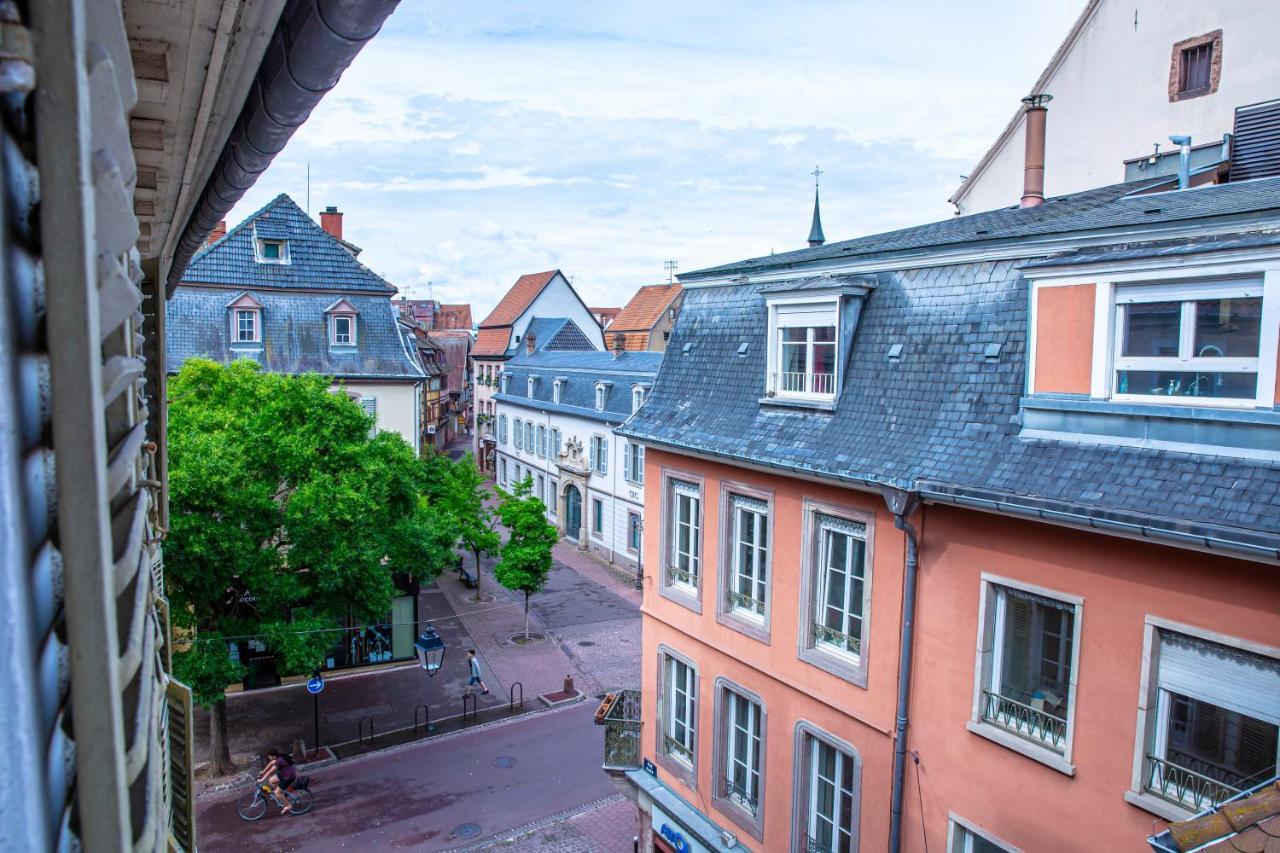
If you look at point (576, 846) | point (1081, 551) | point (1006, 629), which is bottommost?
point (576, 846)

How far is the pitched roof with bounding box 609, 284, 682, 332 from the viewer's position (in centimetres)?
5372

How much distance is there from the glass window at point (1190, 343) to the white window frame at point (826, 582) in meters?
3.17

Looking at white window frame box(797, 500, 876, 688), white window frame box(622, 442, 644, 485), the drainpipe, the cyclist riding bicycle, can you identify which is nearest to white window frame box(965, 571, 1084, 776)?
the drainpipe

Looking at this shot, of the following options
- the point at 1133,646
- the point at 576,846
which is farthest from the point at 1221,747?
the point at 576,846

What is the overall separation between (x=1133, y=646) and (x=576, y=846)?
39.8ft

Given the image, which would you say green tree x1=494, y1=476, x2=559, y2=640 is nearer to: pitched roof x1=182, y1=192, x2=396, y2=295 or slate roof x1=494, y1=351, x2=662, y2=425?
slate roof x1=494, y1=351, x2=662, y2=425

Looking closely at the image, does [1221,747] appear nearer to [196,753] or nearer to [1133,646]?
[1133,646]

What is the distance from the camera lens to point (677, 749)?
43.3 ft

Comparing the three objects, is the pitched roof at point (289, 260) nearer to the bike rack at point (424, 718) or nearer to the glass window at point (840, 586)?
the bike rack at point (424, 718)

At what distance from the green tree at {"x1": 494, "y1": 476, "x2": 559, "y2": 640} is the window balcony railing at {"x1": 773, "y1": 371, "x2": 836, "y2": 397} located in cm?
1637

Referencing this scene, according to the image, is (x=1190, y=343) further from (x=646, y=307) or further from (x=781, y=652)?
(x=646, y=307)

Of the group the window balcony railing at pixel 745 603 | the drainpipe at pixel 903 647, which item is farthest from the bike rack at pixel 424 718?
the drainpipe at pixel 903 647

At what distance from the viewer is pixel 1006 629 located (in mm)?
8305

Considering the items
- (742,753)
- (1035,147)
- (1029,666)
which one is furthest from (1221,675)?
(1035,147)
